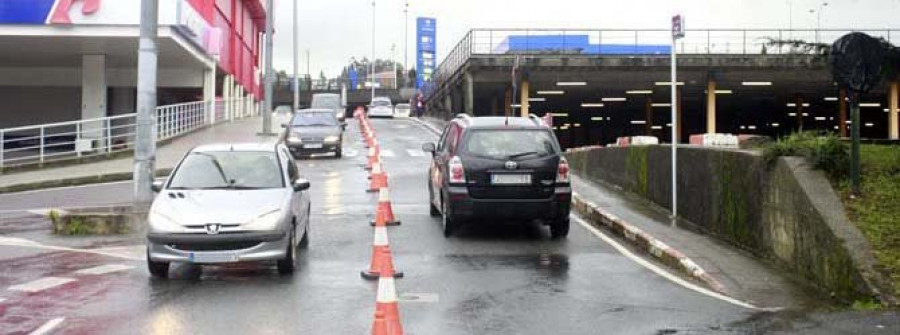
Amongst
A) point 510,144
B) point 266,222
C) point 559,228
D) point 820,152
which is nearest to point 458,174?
point 510,144

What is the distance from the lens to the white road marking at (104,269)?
1048 centimetres

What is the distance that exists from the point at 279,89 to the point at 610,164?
74313mm

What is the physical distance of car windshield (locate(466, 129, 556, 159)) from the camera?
493 inches

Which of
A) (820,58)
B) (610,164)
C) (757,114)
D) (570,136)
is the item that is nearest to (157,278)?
(820,58)

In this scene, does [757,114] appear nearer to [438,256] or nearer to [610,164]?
[610,164]

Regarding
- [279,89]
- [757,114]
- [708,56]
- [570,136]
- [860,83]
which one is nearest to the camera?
[860,83]

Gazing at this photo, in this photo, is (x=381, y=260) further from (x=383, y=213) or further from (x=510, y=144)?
(x=510, y=144)

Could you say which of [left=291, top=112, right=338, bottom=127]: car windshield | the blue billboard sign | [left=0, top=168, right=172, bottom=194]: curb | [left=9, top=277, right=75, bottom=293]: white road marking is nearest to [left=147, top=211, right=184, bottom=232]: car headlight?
[left=9, top=277, right=75, bottom=293]: white road marking

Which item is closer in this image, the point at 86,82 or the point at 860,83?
the point at 860,83

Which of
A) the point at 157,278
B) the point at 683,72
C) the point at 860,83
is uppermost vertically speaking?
the point at 683,72

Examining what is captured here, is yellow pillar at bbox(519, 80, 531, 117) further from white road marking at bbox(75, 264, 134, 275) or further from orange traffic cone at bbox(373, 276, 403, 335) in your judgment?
orange traffic cone at bbox(373, 276, 403, 335)

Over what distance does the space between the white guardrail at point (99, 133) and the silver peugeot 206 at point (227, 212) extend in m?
15.6

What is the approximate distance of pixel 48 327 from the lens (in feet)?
24.9

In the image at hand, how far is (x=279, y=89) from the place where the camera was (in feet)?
301
